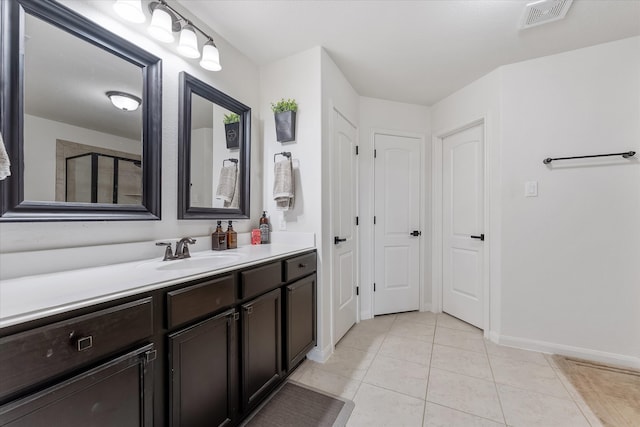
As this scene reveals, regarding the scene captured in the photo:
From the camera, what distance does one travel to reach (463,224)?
285 centimetres

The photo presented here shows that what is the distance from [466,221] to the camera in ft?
9.23

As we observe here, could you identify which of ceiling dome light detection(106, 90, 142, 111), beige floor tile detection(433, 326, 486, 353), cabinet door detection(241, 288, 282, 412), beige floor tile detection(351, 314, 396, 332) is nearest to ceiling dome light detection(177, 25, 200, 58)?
ceiling dome light detection(106, 90, 142, 111)

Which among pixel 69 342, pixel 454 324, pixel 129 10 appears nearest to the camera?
pixel 69 342

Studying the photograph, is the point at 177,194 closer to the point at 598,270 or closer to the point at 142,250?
the point at 142,250

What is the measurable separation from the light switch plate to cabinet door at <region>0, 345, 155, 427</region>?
279cm

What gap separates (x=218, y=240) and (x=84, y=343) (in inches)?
41.0

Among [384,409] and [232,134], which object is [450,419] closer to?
[384,409]

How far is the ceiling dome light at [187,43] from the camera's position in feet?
5.07

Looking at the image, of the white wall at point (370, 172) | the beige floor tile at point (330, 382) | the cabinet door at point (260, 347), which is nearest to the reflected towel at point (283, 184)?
the cabinet door at point (260, 347)

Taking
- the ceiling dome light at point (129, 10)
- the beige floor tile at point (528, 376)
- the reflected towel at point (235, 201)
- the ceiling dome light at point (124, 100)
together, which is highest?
the ceiling dome light at point (129, 10)

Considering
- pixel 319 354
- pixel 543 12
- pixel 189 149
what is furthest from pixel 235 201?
pixel 543 12

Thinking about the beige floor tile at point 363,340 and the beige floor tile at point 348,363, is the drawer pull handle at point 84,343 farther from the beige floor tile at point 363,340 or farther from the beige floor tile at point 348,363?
the beige floor tile at point 363,340

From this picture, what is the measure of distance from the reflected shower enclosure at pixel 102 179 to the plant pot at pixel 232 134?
703 mm

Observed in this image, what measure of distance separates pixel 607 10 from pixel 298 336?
292cm
